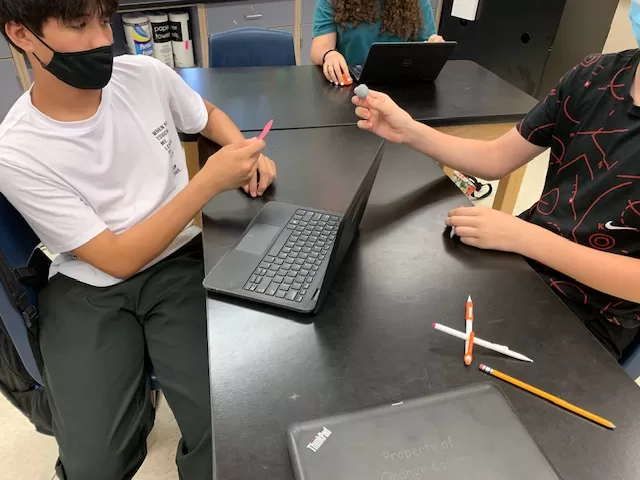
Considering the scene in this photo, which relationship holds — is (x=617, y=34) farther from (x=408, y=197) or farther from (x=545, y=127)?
(x=408, y=197)

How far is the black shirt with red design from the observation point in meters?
0.89

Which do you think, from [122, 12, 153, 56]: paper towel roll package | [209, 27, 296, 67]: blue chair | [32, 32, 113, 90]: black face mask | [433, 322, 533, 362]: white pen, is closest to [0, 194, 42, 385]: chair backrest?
[32, 32, 113, 90]: black face mask

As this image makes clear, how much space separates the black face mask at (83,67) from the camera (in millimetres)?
905

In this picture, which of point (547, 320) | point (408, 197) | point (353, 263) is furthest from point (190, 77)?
point (547, 320)

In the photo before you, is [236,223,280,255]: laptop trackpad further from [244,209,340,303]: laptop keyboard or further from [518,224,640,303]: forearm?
[518,224,640,303]: forearm

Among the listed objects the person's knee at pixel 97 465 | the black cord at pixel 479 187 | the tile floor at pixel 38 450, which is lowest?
the tile floor at pixel 38 450

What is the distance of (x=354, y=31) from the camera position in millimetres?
1951

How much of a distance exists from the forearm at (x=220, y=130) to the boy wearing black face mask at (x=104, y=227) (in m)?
0.15

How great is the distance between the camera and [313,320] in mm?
739

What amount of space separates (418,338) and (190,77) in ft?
4.20

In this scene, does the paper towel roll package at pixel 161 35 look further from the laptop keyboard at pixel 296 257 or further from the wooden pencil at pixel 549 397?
the wooden pencil at pixel 549 397

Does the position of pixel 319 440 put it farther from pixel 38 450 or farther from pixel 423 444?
pixel 38 450

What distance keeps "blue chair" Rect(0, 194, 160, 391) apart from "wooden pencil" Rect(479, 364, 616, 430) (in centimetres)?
79

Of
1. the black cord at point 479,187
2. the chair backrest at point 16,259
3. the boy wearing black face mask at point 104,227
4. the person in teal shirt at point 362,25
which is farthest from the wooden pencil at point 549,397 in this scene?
the black cord at point 479,187
